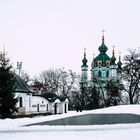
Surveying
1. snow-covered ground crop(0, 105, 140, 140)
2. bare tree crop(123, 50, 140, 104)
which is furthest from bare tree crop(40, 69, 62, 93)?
snow-covered ground crop(0, 105, 140, 140)

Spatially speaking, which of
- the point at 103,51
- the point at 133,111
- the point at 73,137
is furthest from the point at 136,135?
the point at 103,51

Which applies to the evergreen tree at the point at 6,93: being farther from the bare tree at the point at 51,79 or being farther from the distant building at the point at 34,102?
the bare tree at the point at 51,79

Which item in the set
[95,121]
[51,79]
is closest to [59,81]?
[51,79]

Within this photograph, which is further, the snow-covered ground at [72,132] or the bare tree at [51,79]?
the bare tree at [51,79]

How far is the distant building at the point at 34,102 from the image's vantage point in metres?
46.4

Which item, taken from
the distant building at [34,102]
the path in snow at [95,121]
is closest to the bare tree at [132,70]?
the distant building at [34,102]

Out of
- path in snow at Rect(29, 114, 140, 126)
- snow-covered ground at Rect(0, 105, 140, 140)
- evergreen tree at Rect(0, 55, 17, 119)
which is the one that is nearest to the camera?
snow-covered ground at Rect(0, 105, 140, 140)

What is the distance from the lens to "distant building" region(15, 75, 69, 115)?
152 feet

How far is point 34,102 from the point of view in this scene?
171 ft

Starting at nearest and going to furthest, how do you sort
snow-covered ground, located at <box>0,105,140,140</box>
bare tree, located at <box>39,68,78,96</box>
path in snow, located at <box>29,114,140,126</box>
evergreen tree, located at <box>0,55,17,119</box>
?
snow-covered ground, located at <box>0,105,140,140</box>
path in snow, located at <box>29,114,140,126</box>
evergreen tree, located at <box>0,55,17,119</box>
bare tree, located at <box>39,68,78,96</box>

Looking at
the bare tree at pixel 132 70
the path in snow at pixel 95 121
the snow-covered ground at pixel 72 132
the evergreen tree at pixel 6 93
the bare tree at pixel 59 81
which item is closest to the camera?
the snow-covered ground at pixel 72 132

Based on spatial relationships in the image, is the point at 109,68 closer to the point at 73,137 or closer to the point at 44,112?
the point at 44,112

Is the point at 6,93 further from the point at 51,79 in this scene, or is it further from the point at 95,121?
the point at 51,79

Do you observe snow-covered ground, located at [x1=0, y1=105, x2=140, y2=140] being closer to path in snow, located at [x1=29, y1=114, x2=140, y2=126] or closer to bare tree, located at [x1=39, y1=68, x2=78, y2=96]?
path in snow, located at [x1=29, y1=114, x2=140, y2=126]
